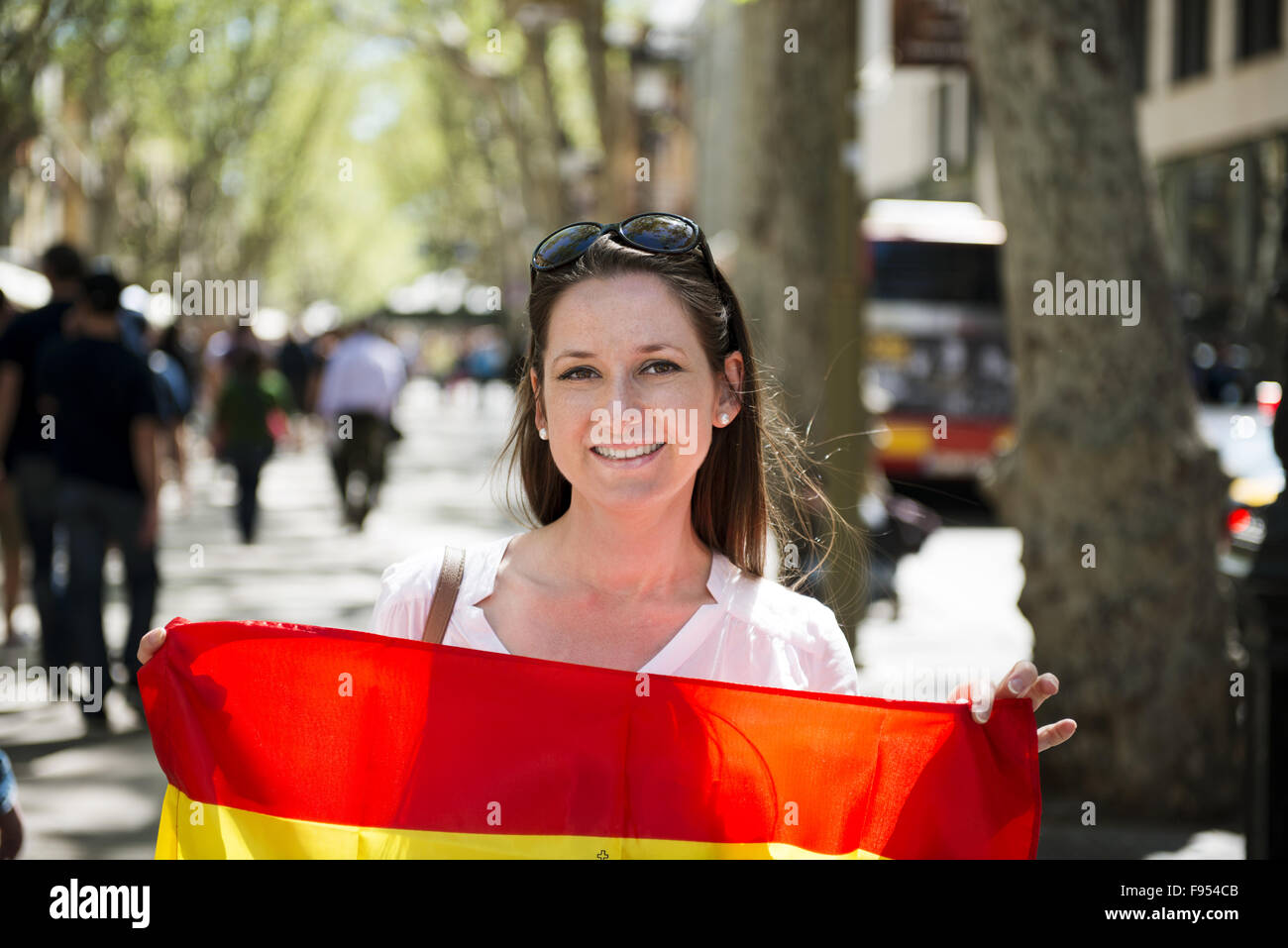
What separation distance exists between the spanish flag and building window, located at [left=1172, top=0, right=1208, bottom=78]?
28.2m

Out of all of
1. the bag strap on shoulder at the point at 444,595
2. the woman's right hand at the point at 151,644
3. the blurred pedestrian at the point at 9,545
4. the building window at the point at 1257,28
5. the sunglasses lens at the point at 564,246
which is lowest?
the blurred pedestrian at the point at 9,545

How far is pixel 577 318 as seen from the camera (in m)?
2.62

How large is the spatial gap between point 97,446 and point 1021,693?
21.6ft

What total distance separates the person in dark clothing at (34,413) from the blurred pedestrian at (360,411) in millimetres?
7469

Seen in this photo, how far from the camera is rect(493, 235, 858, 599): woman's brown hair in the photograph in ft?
8.76

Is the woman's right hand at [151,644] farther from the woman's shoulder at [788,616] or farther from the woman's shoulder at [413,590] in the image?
the woman's shoulder at [788,616]

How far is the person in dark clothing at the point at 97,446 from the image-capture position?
8.12 m

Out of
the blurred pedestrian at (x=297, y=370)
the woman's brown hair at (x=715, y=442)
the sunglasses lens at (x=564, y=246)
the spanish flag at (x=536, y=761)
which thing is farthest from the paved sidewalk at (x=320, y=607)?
the blurred pedestrian at (x=297, y=370)

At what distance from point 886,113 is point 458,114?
41.0 ft

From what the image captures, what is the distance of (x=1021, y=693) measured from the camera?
2.43 m

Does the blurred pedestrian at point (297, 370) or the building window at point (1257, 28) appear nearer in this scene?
the building window at point (1257, 28)

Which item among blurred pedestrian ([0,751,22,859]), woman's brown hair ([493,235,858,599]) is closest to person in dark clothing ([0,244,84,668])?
blurred pedestrian ([0,751,22,859])

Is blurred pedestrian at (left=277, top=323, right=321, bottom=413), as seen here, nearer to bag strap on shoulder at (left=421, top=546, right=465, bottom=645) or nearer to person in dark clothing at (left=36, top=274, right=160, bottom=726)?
person in dark clothing at (left=36, top=274, right=160, bottom=726)

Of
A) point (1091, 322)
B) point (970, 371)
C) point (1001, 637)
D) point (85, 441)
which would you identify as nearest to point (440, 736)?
point (1091, 322)
